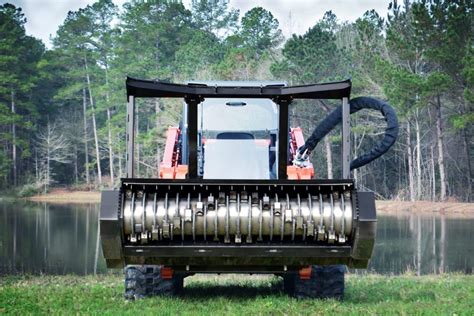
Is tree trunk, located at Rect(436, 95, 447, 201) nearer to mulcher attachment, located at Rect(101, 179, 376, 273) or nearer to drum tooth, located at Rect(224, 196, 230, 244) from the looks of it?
mulcher attachment, located at Rect(101, 179, 376, 273)

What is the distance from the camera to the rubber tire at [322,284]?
1044 cm

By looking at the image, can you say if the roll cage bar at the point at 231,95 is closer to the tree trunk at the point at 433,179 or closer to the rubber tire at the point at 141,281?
the rubber tire at the point at 141,281

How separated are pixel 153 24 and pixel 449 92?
35172 millimetres

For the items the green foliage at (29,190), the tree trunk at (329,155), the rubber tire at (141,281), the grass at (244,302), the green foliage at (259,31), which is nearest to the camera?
the grass at (244,302)

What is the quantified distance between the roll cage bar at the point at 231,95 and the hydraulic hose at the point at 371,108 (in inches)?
21.3

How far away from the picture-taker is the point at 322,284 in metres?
10.5

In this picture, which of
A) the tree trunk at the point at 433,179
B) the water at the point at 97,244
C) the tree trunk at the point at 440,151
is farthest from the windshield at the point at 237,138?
the tree trunk at the point at 433,179

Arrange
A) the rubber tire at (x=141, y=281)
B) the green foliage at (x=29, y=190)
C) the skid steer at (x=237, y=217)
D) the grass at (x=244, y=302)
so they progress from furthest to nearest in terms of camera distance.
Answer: the green foliage at (x=29, y=190)
the rubber tire at (x=141, y=281)
the skid steer at (x=237, y=217)
the grass at (x=244, y=302)

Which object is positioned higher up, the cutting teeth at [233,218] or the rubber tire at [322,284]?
the cutting teeth at [233,218]

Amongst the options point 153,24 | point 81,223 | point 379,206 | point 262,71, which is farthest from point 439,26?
point 153,24

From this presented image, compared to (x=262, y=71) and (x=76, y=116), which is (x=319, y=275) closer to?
(x=262, y=71)

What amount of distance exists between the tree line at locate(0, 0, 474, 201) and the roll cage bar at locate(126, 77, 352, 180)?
34720mm

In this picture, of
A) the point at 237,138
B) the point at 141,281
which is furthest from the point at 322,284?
the point at 237,138

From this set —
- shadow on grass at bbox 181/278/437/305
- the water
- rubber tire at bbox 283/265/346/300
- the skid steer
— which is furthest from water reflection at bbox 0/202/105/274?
the skid steer
